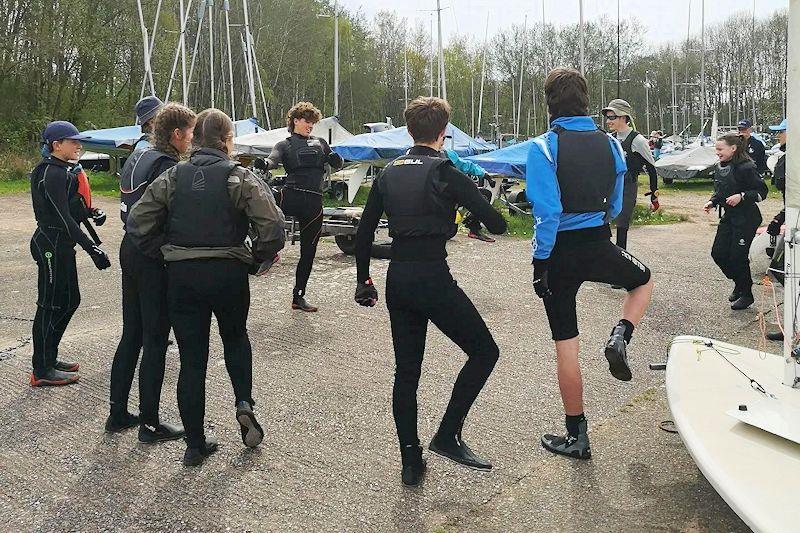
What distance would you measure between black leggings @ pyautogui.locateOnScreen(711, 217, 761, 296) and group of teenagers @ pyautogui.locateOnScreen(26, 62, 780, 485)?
423 centimetres

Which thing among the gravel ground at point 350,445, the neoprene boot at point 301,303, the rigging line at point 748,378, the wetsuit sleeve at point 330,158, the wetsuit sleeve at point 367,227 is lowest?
the gravel ground at point 350,445

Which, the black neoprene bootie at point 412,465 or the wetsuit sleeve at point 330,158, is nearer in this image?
the black neoprene bootie at point 412,465

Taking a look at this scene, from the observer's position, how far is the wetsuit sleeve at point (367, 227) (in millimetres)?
4188

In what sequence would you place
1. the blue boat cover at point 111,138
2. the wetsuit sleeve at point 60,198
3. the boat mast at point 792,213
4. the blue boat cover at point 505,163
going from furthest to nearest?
1. the blue boat cover at point 111,138
2. the blue boat cover at point 505,163
3. the wetsuit sleeve at point 60,198
4. the boat mast at point 792,213

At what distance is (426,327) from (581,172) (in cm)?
122

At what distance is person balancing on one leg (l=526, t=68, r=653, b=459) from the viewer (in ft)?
14.2

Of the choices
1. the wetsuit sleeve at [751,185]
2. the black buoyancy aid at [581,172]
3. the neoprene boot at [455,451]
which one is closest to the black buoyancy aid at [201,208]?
the neoprene boot at [455,451]

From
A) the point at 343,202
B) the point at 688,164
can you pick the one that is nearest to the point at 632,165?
the point at 343,202

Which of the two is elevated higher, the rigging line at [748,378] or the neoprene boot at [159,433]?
the rigging line at [748,378]

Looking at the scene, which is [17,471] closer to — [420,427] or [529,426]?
[420,427]

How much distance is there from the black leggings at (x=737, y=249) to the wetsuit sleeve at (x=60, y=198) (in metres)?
6.35

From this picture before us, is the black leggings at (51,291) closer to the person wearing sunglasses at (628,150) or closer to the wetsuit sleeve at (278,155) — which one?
the wetsuit sleeve at (278,155)

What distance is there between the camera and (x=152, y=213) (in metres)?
Result: 4.27

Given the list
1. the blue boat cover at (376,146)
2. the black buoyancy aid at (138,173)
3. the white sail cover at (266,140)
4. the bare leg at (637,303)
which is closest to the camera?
the bare leg at (637,303)
